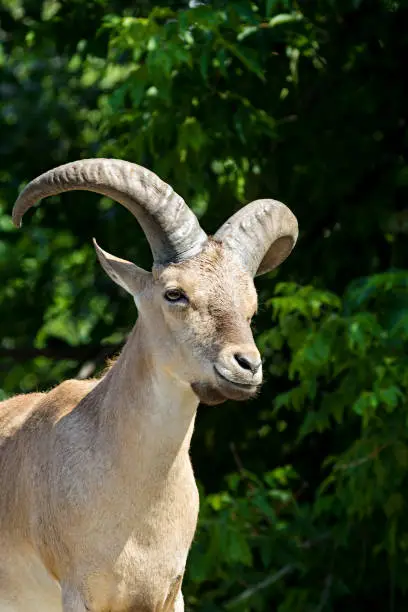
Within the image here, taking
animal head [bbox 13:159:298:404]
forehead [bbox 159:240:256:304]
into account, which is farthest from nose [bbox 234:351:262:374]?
forehead [bbox 159:240:256:304]

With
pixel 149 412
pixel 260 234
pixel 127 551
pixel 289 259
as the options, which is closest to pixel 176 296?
pixel 149 412

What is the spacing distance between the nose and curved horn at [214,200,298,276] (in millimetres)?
651

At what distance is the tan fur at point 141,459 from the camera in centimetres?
582

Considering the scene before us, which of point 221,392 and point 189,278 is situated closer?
point 221,392

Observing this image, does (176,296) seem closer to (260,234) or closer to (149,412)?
(149,412)

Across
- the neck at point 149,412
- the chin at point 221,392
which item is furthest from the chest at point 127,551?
the chin at point 221,392

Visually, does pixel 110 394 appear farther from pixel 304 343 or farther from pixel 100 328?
pixel 100 328

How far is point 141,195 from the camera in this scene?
6113mm

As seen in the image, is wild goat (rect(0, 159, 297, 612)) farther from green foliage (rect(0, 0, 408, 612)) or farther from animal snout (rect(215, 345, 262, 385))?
green foliage (rect(0, 0, 408, 612))

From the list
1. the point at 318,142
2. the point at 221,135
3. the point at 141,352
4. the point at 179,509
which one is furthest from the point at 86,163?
the point at 318,142

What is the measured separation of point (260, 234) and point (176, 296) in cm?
67

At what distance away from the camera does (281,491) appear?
10922 millimetres

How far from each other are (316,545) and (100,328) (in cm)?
275

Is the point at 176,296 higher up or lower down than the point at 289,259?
higher up
